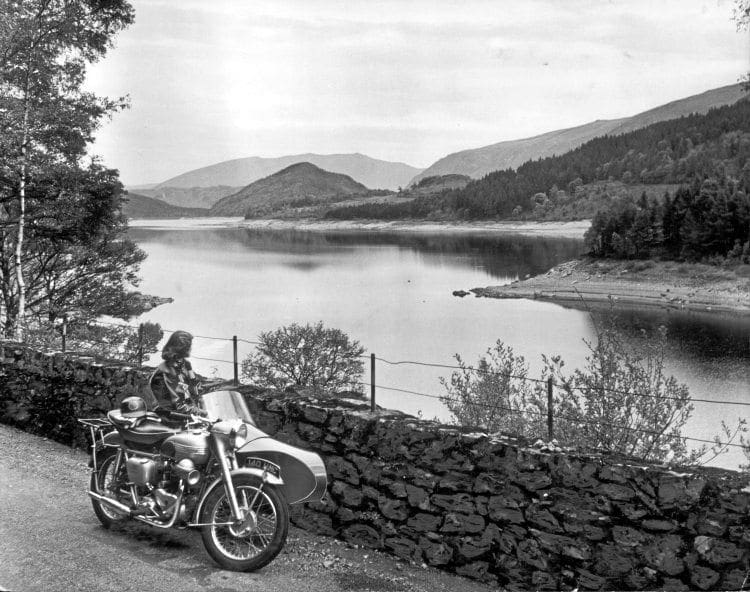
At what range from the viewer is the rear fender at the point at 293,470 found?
5.66 m

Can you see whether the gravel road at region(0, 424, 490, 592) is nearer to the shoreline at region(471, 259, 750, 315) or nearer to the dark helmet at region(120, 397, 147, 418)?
the dark helmet at region(120, 397, 147, 418)

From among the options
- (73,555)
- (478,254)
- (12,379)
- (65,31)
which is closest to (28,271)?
(65,31)

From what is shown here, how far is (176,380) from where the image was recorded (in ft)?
19.2

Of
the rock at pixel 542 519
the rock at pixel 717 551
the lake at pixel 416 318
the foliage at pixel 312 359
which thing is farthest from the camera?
the lake at pixel 416 318

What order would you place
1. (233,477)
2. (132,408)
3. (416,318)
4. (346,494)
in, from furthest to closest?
(416,318)
(346,494)
(132,408)
(233,477)

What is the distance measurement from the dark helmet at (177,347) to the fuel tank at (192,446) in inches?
24.3

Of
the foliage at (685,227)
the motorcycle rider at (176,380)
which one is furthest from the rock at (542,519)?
the foliage at (685,227)

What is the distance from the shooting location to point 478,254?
114 metres

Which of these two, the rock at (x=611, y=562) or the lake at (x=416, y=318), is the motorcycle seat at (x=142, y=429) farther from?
the lake at (x=416, y=318)

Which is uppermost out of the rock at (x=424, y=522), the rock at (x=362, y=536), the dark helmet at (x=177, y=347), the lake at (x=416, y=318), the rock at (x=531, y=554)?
the dark helmet at (x=177, y=347)

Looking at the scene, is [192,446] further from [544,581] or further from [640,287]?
[640,287]

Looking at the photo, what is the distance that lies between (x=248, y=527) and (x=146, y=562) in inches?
38.3

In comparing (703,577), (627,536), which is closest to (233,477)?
(627,536)

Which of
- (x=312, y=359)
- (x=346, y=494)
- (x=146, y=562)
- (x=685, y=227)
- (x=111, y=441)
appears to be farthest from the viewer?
(x=685, y=227)
